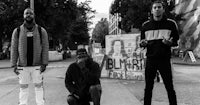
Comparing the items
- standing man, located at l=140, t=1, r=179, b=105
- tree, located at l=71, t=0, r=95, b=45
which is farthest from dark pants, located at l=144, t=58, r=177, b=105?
tree, located at l=71, t=0, r=95, b=45

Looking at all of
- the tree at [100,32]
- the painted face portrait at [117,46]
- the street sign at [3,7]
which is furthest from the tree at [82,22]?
the tree at [100,32]

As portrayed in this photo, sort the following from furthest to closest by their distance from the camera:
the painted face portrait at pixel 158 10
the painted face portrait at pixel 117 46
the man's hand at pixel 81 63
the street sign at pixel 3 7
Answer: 1. the street sign at pixel 3 7
2. the painted face portrait at pixel 117 46
3. the painted face portrait at pixel 158 10
4. the man's hand at pixel 81 63

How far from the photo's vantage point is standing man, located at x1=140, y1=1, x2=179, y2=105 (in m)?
5.11

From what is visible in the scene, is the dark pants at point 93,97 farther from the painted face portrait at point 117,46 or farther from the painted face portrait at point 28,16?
the painted face portrait at point 117,46

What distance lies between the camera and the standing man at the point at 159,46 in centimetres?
511

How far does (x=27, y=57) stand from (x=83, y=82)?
143cm

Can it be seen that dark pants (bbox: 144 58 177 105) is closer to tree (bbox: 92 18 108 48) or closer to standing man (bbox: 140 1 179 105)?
standing man (bbox: 140 1 179 105)

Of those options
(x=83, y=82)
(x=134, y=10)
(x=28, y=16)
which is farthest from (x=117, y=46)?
(x=134, y=10)

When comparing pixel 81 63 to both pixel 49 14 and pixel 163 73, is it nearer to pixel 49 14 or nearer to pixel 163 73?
pixel 163 73

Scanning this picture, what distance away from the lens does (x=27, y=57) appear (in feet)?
18.7

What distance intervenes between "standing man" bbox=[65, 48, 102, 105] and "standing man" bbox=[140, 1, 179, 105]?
0.92 meters

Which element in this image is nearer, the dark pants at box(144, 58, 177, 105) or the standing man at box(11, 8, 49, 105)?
the dark pants at box(144, 58, 177, 105)

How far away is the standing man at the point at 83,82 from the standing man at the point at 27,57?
108cm

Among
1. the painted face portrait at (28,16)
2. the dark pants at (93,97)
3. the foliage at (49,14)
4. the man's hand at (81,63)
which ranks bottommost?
the dark pants at (93,97)
